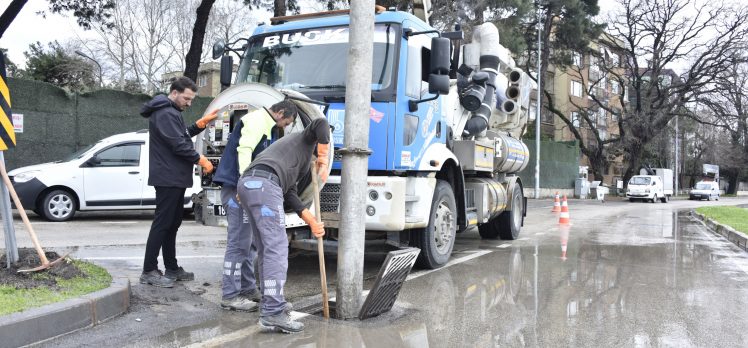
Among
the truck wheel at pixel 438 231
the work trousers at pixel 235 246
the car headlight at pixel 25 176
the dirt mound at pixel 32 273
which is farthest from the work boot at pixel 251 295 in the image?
the car headlight at pixel 25 176

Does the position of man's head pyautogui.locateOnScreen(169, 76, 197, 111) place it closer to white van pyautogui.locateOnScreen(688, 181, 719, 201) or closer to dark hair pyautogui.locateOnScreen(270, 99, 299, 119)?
dark hair pyautogui.locateOnScreen(270, 99, 299, 119)

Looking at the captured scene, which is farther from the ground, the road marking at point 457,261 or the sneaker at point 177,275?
the sneaker at point 177,275

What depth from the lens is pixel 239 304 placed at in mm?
5027

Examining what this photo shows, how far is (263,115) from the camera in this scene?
5.06 meters

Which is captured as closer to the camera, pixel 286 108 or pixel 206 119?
pixel 286 108

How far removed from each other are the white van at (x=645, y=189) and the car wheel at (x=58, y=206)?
1284 inches

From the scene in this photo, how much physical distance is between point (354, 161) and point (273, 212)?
849 mm

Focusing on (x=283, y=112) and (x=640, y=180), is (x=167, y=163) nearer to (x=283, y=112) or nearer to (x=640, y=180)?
(x=283, y=112)

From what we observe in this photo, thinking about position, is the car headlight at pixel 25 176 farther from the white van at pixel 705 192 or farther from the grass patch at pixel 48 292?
the white van at pixel 705 192

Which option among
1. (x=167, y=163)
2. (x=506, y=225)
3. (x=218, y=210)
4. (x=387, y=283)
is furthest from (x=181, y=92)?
(x=506, y=225)

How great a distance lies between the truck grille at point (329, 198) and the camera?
20.9 ft

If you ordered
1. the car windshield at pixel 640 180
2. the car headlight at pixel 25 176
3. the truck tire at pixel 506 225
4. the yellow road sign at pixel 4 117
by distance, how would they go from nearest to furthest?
the yellow road sign at pixel 4 117
the truck tire at pixel 506 225
the car headlight at pixel 25 176
the car windshield at pixel 640 180

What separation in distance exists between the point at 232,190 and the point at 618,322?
3485mm

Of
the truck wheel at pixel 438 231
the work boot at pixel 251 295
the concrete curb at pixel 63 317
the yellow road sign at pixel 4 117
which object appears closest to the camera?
the concrete curb at pixel 63 317
